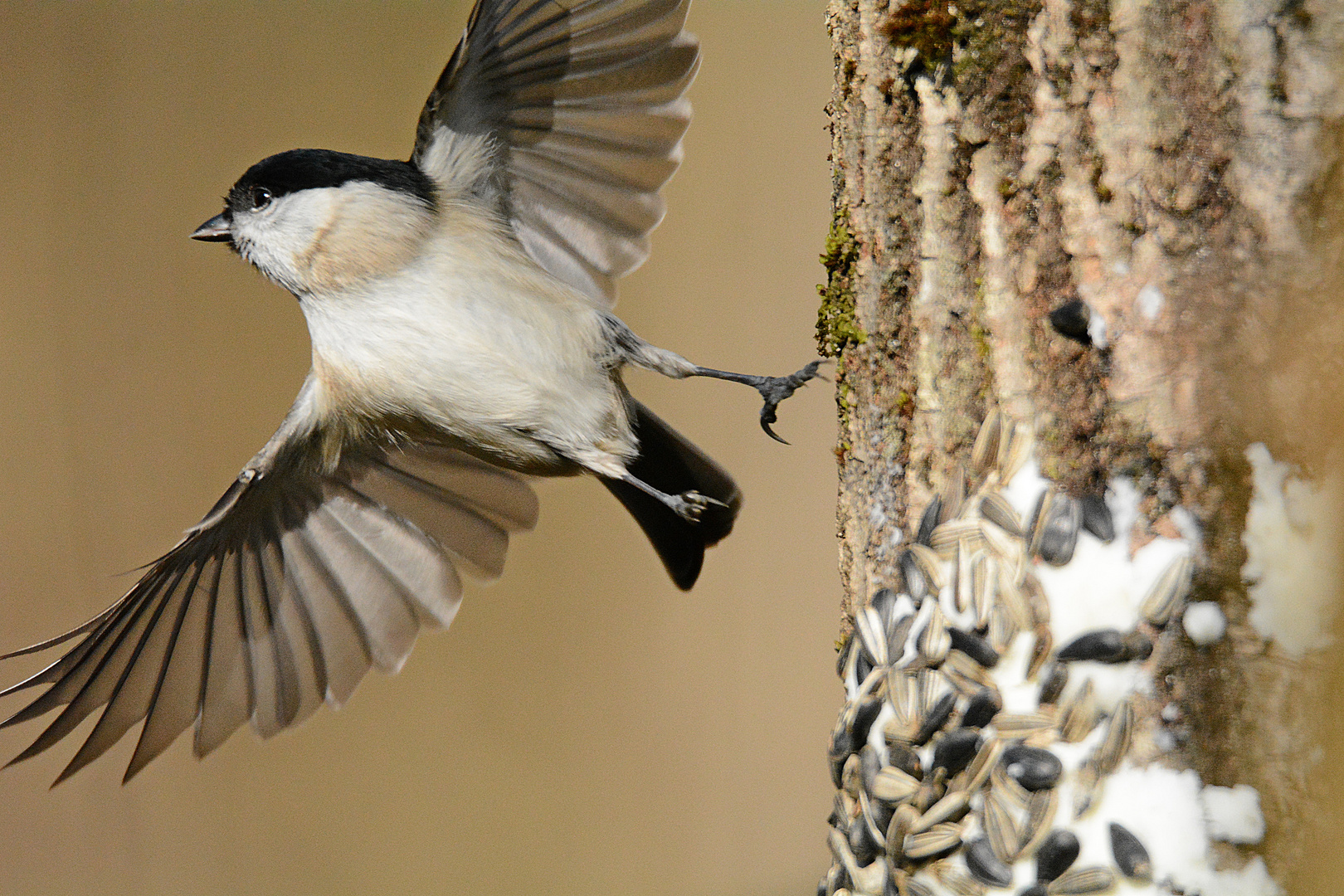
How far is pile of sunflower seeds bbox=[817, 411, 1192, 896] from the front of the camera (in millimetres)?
632

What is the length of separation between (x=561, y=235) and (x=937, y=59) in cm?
61

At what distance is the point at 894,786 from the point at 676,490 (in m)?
0.69

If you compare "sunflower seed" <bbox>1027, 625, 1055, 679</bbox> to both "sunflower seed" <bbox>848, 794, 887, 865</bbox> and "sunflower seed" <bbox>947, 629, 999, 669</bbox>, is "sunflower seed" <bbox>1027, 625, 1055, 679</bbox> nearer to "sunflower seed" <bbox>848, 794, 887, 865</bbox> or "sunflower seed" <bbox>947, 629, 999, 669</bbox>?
"sunflower seed" <bbox>947, 629, 999, 669</bbox>

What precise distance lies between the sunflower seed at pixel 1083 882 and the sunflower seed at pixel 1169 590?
0.16 metres

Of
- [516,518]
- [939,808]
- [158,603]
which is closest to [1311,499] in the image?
[939,808]

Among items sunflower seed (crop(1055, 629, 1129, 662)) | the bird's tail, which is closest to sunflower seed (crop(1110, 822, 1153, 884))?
sunflower seed (crop(1055, 629, 1129, 662))

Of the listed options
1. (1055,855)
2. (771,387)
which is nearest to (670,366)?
(771,387)

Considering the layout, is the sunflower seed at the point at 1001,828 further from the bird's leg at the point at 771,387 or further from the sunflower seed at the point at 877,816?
the bird's leg at the point at 771,387

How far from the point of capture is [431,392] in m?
1.09

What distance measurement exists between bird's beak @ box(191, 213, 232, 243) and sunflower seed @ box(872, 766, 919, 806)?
0.94 m

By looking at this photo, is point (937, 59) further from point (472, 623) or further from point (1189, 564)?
point (472, 623)

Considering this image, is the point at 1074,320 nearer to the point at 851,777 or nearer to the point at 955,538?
the point at 955,538

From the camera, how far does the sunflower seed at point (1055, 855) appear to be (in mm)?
630

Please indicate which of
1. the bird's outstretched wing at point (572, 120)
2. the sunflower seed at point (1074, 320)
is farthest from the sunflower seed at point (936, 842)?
the bird's outstretched wing at point (572, 120)
